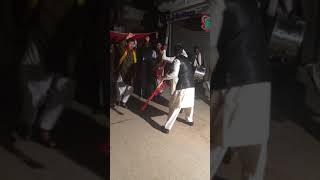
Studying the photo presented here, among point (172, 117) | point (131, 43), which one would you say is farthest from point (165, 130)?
point (131, 43)

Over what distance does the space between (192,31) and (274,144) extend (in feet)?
2.37

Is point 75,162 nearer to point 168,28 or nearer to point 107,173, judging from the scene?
point 107,173

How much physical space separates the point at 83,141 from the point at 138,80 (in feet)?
1.28

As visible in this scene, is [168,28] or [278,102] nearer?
[168,28]

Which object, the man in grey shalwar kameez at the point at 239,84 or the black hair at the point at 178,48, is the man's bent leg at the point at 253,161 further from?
the black hair at the point at 178,48

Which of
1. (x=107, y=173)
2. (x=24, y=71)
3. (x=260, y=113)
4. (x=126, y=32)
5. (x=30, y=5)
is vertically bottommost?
(x=107, y=173)

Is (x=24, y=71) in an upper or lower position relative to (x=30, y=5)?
lower

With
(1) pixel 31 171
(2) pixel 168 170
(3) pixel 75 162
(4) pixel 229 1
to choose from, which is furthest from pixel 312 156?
(1) pixel 31 171

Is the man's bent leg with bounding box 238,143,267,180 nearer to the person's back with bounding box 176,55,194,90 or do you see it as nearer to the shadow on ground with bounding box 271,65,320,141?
the shadow on ground with bounding box 271,65,320,141

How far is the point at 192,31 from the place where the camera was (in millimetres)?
1360

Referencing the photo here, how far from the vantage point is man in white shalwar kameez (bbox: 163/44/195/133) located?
1.37m

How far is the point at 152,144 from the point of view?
4.60ft

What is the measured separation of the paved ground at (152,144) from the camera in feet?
4.54

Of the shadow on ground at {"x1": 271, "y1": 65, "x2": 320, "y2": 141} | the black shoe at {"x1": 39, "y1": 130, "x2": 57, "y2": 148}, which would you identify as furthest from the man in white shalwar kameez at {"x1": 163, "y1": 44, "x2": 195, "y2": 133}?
the black shoe at {"x1": 39, "y1": 130, "x2": 57, "y2": 148}
